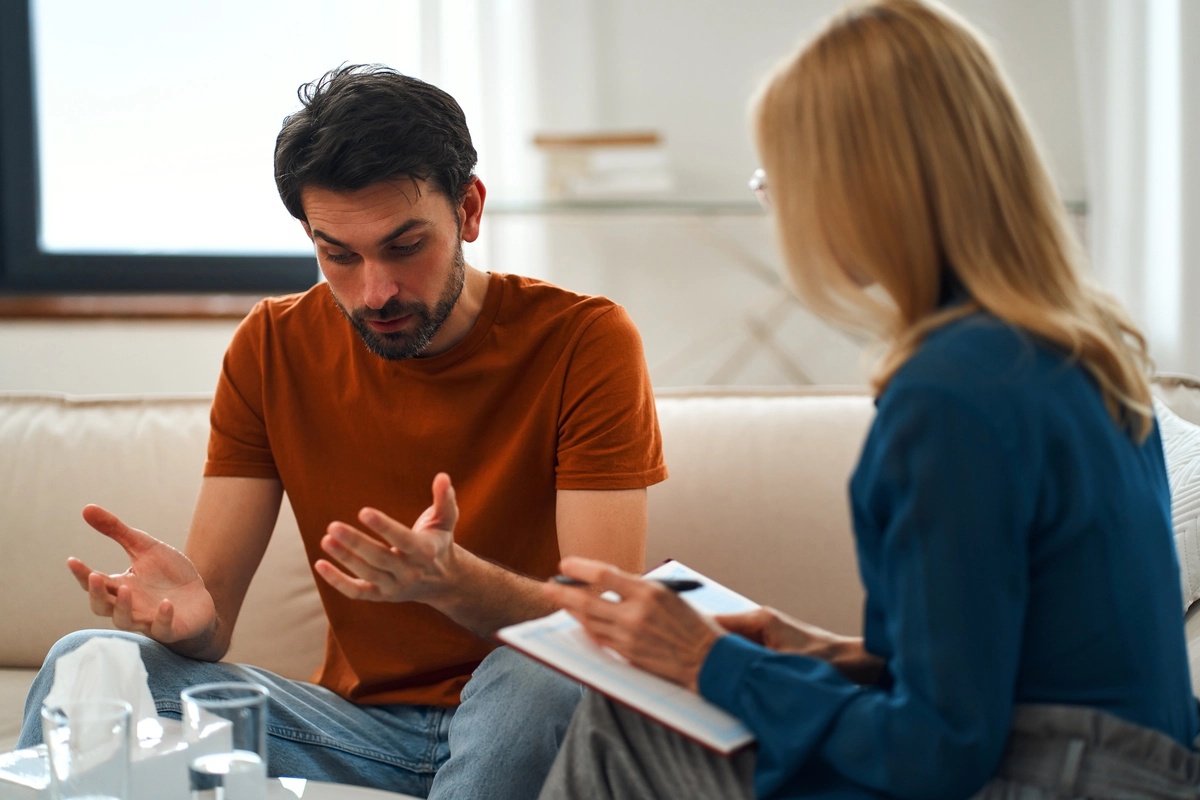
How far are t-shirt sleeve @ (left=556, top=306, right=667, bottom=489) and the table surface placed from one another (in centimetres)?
47

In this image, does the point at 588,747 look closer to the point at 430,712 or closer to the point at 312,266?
the point at 430,712

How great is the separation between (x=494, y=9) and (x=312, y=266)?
0.70m

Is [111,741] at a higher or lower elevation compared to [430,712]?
higher

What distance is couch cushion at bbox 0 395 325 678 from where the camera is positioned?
1706mm

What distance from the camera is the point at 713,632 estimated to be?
890mm

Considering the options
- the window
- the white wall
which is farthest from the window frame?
the white wall

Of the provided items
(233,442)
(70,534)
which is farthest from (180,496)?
(233,442)

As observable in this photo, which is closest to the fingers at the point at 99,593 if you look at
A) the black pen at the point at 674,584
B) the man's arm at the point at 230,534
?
the man's arm at the point at 230,534

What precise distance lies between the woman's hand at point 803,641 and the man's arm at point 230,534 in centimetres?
67

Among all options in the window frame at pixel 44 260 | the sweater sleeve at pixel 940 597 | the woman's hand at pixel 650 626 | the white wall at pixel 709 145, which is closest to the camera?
the sweater sleeve at pixel 940 597

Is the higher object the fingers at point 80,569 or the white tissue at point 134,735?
the fingers at point 80,569

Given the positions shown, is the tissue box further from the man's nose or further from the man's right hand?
the man's nose

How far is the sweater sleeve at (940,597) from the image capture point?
74 centimetres

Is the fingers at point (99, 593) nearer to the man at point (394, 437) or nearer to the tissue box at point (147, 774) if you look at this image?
the man at point (394, 437)
